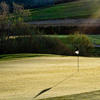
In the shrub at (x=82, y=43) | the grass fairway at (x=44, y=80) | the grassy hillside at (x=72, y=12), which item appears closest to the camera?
the grass fairway at (x=44, y=80)

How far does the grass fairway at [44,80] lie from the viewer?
19359 mm

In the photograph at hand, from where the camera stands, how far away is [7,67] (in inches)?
1209

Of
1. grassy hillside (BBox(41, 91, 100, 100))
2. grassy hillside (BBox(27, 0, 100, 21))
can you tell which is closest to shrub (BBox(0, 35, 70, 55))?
grassy hillside (BBox(41, 91, 100, 100))

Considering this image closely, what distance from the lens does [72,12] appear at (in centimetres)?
11312

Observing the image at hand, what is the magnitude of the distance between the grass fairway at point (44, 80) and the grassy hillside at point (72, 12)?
72.5 m

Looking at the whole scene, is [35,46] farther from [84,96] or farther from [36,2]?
[36,2]

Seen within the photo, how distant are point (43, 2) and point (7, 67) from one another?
120045mm

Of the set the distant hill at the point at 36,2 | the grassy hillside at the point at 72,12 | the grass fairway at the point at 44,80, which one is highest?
the distant hill at the point at 36,2

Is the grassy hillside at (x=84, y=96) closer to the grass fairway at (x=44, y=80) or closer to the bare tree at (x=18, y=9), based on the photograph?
the grass fairway at (x=44, y=80)

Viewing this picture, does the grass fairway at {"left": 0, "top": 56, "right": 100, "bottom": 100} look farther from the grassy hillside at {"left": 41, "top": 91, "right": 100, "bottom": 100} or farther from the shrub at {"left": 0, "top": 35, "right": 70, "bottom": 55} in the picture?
the shrub at {"left": 0, "top": 35, "right": 70, "bottom": 55}

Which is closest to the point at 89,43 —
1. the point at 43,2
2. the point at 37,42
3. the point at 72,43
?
the point at 72,43

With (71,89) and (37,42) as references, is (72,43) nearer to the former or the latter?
(37,42)

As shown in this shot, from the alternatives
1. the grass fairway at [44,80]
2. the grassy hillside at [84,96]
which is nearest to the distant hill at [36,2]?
the grass fairway at [44,80]

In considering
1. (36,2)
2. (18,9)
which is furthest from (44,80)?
(36,2)
